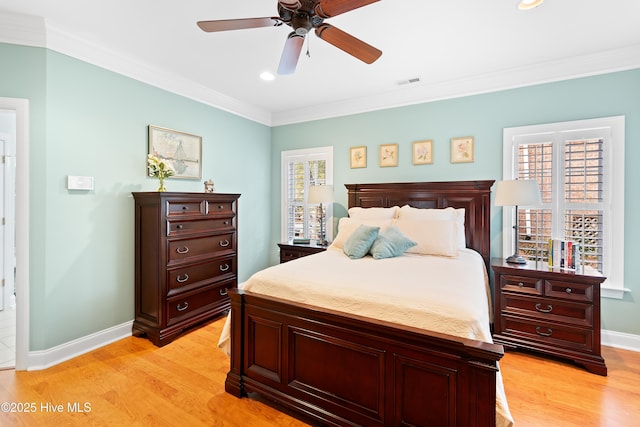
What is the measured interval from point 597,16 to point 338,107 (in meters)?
2.70

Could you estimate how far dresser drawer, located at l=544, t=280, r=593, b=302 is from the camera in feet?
7.97

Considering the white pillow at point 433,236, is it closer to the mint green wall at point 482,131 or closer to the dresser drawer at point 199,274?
the mint green wall at point 482,131

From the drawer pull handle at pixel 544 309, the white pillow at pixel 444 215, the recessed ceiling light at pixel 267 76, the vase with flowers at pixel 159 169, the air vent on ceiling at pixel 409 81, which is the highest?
the air vent on ceiling at pixel 409 81

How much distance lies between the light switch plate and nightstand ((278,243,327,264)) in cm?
221

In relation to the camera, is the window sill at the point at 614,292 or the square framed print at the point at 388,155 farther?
the square framed print at the point at 388,155

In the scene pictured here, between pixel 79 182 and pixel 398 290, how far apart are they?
9.28 ft

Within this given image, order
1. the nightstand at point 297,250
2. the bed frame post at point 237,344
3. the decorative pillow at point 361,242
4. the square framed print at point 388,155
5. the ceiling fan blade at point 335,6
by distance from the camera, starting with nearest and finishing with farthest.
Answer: the ceiling fan blade at point 335,6, the bed frame post at point 237,344, the decorative pillow at point 361,242, the nightstand at point 297,250, the square framed print at point 388,155

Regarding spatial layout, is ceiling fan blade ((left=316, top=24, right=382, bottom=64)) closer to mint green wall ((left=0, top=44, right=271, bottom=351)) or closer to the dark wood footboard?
the dark wood footboard

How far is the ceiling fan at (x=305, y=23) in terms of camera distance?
5.34ft

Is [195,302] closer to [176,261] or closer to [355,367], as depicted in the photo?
[176,261]

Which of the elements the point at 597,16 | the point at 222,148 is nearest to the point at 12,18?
the point at 222,148

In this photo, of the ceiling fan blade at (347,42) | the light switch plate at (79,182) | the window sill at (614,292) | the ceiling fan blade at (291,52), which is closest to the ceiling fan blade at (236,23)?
the ceiling fan blade at (291,52)

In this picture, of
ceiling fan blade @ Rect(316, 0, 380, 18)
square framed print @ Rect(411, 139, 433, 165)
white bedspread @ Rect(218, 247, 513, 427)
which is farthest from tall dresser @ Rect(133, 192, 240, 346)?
square framed print @ Rect(411, 139, 433, 165)

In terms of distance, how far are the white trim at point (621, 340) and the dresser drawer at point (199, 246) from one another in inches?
157
